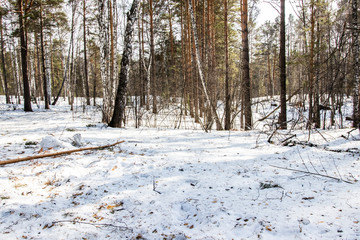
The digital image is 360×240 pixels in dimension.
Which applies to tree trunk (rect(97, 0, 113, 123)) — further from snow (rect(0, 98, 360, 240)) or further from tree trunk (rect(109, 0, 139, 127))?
snow (rect(0, 98, 360, 240))

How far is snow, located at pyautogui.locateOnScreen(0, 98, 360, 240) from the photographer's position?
1693 millimetres

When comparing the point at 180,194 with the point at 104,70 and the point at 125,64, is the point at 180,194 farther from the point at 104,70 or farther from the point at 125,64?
the point at 104,70

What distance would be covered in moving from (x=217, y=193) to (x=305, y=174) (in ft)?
4.12

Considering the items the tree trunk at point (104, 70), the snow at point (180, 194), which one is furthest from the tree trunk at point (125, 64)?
the snow at point (180, 194)

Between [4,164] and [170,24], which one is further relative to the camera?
[170,24]

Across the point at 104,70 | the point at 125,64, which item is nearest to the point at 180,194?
the point at 125,64

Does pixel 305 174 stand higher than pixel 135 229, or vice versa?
pixel 305 174

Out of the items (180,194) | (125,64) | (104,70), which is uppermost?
(104,70)

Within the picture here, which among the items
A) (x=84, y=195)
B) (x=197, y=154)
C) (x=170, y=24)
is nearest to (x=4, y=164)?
(x=84, y=195)

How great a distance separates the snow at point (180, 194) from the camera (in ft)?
5.56

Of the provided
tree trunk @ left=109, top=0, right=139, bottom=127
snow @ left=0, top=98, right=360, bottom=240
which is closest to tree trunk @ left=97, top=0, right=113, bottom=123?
tree trunk @ left=109, top=0, right=139, bottom=127

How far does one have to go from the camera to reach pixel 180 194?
233cm

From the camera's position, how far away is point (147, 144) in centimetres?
445

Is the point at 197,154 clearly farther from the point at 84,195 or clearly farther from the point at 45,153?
the point at 45,153
